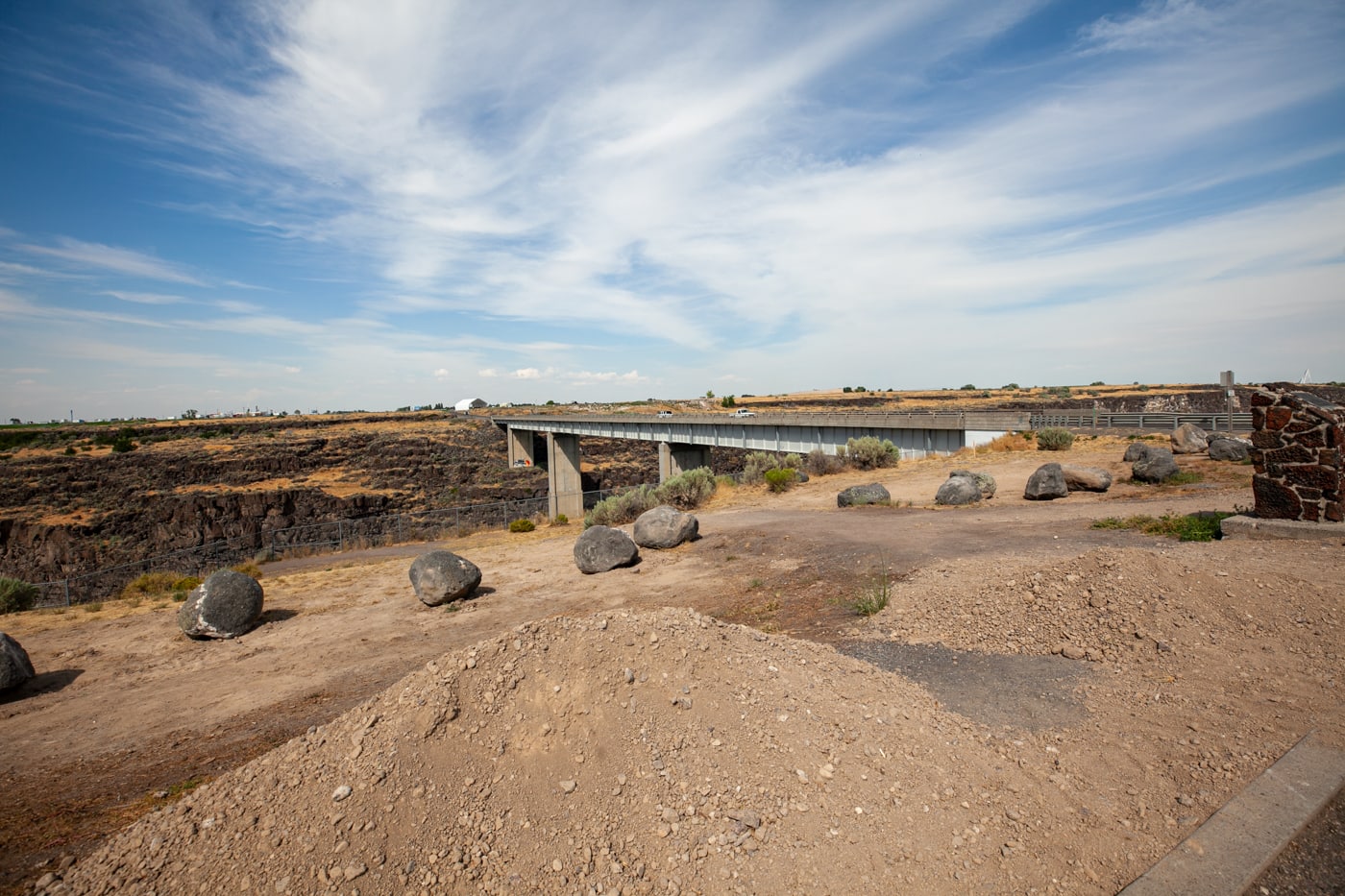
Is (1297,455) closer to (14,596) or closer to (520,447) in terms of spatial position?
(14,596)

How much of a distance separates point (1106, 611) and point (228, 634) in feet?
51.8

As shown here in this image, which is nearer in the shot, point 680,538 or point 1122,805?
point 1122,805

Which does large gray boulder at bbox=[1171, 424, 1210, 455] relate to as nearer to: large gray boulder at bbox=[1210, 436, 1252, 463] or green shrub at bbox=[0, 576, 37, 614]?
large gray boulder at bbox=[1210, 436, 1252, 463]

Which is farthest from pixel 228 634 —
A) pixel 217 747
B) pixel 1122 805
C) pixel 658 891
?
pixel 1122 805

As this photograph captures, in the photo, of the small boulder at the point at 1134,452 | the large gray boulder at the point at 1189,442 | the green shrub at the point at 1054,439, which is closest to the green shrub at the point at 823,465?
the green shrub at the point at 1054,439

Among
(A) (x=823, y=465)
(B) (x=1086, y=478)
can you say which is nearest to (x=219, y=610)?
(B) (x=1086, y=478)

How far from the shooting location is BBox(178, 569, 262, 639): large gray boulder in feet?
41.5

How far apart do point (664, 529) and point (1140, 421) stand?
2767 centimetres

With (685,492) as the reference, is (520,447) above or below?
above

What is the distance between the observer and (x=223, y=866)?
4.04 meters

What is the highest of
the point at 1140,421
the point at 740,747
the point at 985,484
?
the point at 1140,421

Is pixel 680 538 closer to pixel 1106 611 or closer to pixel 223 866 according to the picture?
pixel 1106 611

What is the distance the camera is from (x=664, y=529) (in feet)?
56.3

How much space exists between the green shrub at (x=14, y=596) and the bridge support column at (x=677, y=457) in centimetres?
3125
